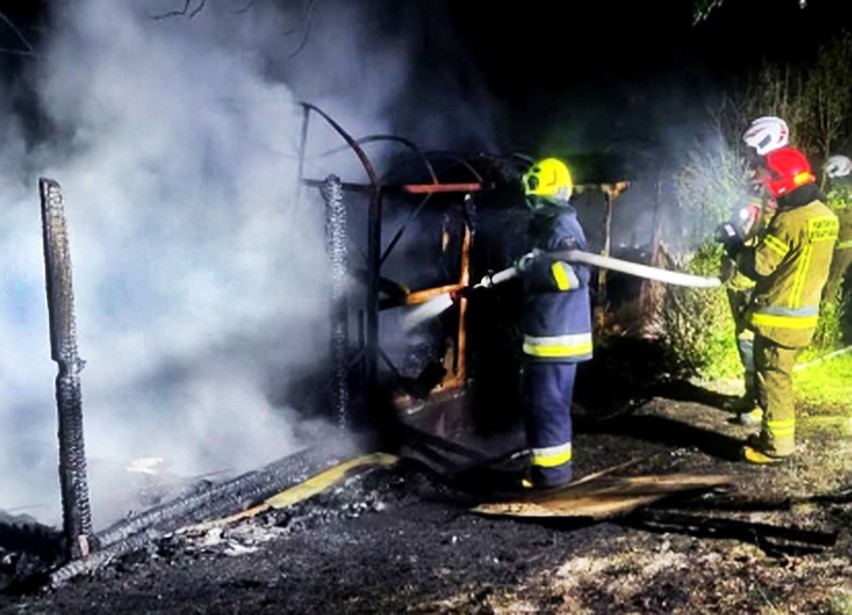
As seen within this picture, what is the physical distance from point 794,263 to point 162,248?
4841mm

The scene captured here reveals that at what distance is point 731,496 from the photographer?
16.1 feet

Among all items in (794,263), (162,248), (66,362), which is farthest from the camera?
(162,248)

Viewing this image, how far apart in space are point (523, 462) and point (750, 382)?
6.69ft

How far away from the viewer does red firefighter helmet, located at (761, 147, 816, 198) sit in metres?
5.43

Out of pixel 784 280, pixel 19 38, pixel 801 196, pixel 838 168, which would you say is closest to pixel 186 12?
pixel 19 38

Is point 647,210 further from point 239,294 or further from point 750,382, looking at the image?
point 239,294

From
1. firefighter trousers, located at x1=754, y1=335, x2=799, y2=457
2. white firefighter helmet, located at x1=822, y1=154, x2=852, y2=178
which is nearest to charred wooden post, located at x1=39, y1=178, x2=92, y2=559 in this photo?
firefighter trousers, located at x1=754, y1=335, x2=799, y2=457

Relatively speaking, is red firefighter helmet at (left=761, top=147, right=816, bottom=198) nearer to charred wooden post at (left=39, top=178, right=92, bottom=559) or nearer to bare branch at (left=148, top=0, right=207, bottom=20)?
charred wooden post at (left=39, top=178, right=92, bottom=559)

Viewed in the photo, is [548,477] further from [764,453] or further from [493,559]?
[764,453]

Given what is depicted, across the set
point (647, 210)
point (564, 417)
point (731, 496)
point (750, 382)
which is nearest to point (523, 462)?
point (564, 417)

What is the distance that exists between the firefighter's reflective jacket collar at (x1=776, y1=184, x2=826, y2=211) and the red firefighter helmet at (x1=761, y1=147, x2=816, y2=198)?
3 centimetres

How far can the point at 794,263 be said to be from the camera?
539 cm

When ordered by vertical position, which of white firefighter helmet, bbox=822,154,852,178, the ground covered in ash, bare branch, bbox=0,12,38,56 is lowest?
the ground covered in ash

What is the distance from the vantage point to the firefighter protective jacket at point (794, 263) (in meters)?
5.35
